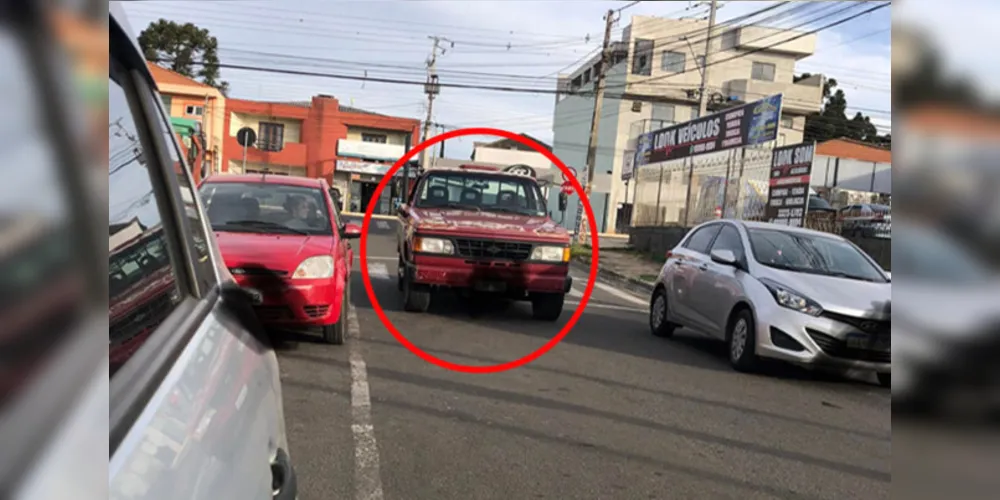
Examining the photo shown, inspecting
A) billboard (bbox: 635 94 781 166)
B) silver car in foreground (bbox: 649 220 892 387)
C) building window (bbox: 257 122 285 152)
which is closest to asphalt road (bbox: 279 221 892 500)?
silver car in foreground (bbox: 649 220 892 387)

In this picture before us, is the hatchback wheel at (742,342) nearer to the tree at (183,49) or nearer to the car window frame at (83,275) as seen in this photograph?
the tree at (183,49)

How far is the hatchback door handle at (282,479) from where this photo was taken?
5.77ft

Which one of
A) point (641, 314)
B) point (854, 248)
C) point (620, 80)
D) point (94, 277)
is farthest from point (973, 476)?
point (620, 80)

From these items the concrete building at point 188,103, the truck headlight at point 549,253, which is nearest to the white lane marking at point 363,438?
the concrete building at point 188,103

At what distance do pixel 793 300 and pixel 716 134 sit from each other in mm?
15847

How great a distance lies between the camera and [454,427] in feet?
17.2

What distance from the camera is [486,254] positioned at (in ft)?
Answer: 29.8

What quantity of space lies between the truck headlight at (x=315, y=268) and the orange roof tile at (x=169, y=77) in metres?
4.16

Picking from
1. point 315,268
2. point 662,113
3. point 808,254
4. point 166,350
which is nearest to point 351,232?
point 315,268

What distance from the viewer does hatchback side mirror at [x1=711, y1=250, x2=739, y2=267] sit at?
822cm

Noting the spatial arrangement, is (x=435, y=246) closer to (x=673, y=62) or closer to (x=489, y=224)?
(x=489, y=224)

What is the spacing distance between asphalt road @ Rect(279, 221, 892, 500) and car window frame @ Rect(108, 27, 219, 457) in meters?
2.21

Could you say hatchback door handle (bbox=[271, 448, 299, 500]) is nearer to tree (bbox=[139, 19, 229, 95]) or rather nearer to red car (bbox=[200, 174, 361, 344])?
tree (bbox=[139, 19, 229, 95])

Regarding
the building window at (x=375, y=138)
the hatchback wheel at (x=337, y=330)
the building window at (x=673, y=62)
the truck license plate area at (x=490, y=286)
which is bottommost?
the hatchback wheel at (x=337, y=330)
